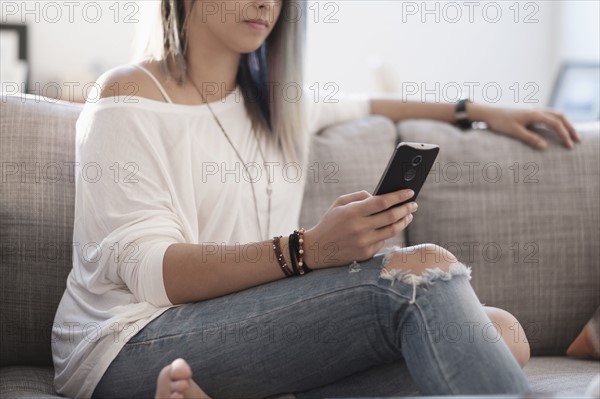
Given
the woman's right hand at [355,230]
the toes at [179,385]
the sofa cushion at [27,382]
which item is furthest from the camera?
the sofa cushion at [27,382]

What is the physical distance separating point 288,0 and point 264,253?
1.95ft

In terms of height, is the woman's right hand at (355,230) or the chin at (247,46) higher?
the chin at (247,46)

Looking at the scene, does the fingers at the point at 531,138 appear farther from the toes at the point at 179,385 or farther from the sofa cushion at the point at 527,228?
the toes at the point at 179,385

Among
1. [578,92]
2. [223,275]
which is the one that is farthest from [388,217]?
[578,92]

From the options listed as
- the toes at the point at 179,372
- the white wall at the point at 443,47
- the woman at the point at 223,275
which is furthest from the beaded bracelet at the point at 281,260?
the white wall at the point at 443,47

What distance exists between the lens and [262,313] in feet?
3.87

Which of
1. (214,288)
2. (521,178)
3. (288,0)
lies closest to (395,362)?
(214,288)

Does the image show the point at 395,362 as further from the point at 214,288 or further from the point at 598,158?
the point at 598,158

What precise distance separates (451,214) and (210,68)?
567mm

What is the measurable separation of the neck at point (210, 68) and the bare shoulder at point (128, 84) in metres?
0.10

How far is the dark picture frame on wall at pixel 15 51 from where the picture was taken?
3391 mm

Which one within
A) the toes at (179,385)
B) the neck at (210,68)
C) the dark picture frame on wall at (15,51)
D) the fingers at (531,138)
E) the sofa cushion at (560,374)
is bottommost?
the sofa cushion at (560,374)

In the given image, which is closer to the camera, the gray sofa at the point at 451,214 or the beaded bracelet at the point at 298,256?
the beaded bracelet at the point at 298,256

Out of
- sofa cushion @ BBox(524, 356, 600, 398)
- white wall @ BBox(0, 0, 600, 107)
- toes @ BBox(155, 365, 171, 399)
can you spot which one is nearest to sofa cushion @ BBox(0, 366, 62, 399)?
toes @ BBox(155, 365, 171, 399)
